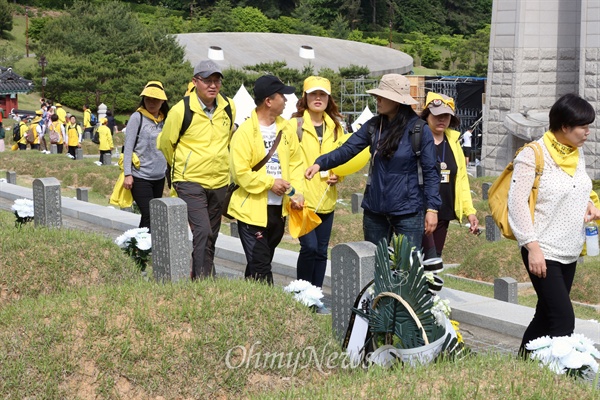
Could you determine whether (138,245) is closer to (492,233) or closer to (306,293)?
(306,293)

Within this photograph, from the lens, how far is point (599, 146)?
20.5m

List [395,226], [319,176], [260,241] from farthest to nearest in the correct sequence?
[319,176], [260,241], [395,226]

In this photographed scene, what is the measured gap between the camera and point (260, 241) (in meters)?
7.23

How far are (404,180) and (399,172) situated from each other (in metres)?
0.06

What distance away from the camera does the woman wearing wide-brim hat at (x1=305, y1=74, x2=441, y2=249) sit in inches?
257

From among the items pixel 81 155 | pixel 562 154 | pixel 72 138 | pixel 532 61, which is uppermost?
pixel 532 61

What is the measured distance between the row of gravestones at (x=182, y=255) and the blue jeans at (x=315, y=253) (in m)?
0.88

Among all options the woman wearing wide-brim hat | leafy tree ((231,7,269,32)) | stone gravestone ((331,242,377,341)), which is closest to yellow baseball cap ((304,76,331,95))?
the woman wearing wide-brim hat

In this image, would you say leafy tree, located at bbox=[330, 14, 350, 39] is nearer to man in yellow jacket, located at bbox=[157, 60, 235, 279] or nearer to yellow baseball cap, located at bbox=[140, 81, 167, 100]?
yellow baseball cap, located at bbox=[140, 81, 167, 100]

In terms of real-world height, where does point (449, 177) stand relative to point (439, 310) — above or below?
above

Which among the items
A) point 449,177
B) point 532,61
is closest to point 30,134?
point 532,61

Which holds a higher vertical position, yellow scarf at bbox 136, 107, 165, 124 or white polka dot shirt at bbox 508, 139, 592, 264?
yellow scarf at bbox 136, 107, 165, 124

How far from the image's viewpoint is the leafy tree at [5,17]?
6675 centimetres

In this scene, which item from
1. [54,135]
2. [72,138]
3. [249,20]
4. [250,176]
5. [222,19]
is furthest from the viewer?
[249,20]
